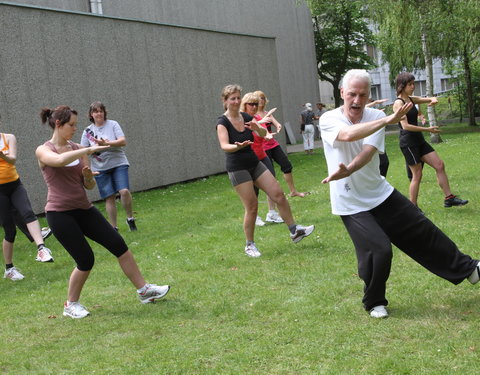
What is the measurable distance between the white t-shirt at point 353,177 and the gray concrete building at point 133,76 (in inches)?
395

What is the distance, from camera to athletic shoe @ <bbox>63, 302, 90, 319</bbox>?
6230mm

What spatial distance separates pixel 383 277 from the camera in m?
5.20

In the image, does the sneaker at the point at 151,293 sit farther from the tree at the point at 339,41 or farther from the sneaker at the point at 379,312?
the tree at the point at 339,41

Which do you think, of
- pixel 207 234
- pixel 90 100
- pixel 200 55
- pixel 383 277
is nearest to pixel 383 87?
pixel 200 55

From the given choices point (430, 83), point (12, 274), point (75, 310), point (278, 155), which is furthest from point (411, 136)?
point (430, 83)

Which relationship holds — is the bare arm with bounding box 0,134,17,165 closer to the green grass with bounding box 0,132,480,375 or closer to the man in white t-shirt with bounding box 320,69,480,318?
the green grass with bounding box 0,132,480,375

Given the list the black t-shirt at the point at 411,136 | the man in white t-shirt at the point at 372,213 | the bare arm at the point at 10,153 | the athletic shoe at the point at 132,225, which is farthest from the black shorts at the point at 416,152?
the bare arm at the point at 10,153

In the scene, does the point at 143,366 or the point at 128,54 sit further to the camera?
the point at 128,54

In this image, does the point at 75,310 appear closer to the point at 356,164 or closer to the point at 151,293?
the point at 151,293

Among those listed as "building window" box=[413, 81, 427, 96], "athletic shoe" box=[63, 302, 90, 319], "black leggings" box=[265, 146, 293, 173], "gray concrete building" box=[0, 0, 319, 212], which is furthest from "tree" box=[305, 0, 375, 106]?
"athletic shoe" box=[63, 302, 90, 319]

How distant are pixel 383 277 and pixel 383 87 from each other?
2476 inches

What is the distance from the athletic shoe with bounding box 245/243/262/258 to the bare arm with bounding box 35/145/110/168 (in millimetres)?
2802

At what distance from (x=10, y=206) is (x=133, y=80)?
9.44 metres

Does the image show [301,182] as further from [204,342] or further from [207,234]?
[204,342]
